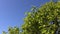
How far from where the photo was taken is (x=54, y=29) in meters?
25.9

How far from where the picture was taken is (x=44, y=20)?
2750 centimetres

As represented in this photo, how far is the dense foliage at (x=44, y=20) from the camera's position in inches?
1034

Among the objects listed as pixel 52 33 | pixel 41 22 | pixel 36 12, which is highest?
pixel 36 12

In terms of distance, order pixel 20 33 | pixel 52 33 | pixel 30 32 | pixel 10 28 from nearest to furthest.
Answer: pixel 52 33, pixel 30 32, pixel 20 33, pixel 10 28

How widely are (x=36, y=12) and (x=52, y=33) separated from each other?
16.7ft

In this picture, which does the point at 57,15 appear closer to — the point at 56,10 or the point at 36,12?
the point at 56,10

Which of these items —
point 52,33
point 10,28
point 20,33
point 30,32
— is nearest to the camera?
point 52,33

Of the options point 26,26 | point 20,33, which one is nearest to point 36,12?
point 26,26

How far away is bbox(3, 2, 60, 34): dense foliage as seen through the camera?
26266mm

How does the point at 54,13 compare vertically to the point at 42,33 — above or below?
above

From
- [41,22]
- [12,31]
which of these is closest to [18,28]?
[12,31]

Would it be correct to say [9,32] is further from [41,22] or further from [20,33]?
[41,22]

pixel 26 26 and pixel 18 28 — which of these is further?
pixel 18 28

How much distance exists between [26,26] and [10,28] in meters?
5.31
